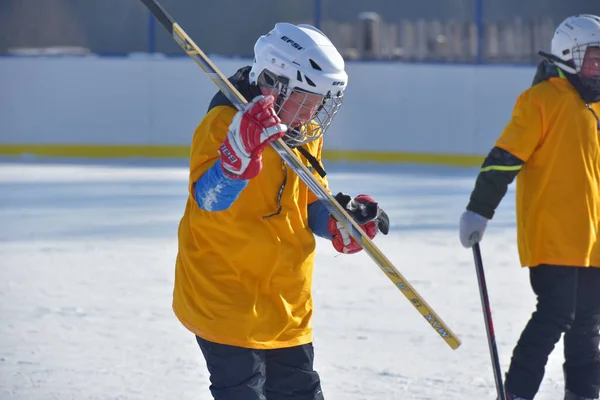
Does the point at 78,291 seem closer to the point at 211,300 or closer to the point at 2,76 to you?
the point at 211,300

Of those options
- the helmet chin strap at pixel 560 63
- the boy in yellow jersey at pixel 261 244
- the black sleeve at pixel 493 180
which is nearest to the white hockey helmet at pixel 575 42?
the helmet chin strap at pixel 560 63

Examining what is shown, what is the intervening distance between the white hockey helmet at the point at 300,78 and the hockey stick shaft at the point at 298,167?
7cm

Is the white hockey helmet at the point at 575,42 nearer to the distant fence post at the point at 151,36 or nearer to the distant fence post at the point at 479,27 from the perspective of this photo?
the distant fence post at the point at 479,27

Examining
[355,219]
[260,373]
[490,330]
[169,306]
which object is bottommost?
[169,306]

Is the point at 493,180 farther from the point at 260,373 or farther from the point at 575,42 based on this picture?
the point at 260,373

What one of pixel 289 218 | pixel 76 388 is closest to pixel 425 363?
pixel 76 388

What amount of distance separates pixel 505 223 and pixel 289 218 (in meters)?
4.42

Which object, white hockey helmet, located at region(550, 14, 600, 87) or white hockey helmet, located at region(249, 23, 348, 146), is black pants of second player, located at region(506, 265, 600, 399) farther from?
white hockey helmet, located at region(249, 23, 348, 146)

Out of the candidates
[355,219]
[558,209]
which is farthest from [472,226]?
[355,219]

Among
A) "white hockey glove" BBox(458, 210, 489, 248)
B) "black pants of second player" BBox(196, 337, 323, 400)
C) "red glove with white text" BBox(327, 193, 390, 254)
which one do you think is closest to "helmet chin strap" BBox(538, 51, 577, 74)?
"white hockey glove" BBox(458, 210, 489, 248)

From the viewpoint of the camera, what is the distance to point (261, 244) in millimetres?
2332

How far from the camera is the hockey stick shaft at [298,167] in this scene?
7.34 ft

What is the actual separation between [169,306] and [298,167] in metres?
2.26

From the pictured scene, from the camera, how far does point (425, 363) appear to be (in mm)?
3654
